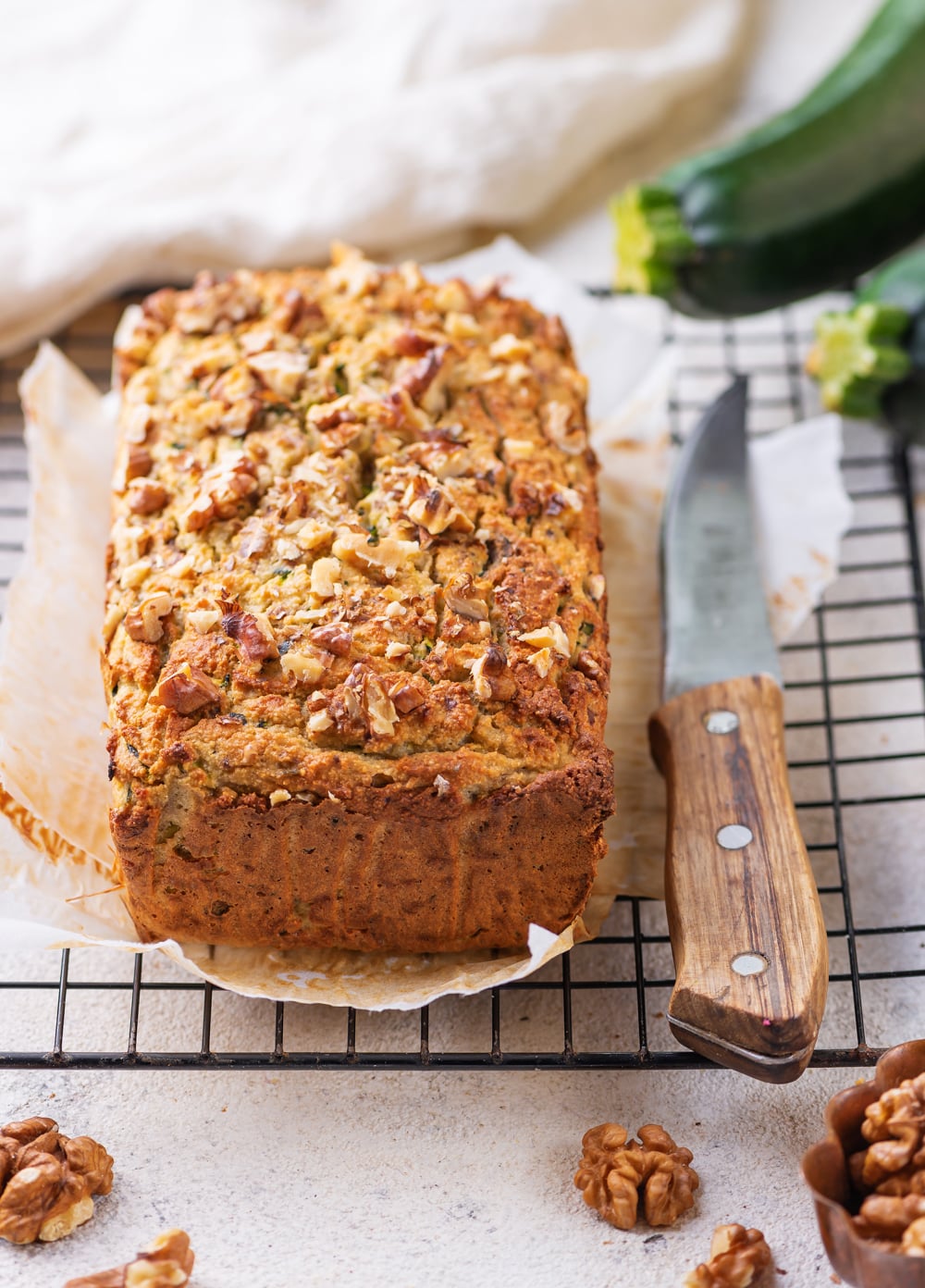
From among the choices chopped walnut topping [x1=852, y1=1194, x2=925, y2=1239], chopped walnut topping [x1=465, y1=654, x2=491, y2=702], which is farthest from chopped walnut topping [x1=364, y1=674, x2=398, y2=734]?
chopped walnut topping [x1=852, y1=1194, x2=925, y2=1239]

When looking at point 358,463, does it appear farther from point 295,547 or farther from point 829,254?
point 829,254

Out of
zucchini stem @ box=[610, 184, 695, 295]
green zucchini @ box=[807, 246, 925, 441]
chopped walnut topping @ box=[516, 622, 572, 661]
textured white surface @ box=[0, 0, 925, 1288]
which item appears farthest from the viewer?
zucchini stem @ box=[610, 184, 695, 295]

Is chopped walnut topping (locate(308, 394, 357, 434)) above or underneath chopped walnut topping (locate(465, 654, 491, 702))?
above

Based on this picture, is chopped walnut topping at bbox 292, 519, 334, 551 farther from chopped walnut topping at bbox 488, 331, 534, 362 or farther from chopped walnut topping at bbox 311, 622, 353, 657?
chopped walnut topping at bbox 488, 331, 534, 362

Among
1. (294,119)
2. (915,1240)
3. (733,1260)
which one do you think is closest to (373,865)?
(733,1260)

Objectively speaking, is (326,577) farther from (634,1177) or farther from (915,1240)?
(915,1240)

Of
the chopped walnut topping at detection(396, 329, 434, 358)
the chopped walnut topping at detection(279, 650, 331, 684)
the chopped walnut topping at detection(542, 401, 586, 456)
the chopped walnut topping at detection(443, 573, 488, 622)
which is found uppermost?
the chopped walnut topping at detection(396, 329, 434, 358)

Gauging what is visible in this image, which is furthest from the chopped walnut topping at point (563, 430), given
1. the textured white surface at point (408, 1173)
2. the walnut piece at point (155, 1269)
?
the walnut piece at point (155, 1269)
